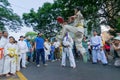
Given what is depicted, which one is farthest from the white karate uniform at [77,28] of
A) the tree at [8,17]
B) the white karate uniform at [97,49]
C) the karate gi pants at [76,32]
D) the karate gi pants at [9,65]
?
the tree at [8,17]

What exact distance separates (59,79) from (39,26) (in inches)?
2130

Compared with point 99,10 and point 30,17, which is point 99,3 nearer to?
point 99,10

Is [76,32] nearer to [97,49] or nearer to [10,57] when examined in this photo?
[10,57]

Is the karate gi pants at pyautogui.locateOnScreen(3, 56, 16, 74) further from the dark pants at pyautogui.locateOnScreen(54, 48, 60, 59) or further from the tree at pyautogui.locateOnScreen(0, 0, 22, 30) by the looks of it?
the tree at pyautogui.locateOnScreen(0, 0, 22, 30)

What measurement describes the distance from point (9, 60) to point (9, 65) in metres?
0.21

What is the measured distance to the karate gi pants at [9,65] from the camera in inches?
598

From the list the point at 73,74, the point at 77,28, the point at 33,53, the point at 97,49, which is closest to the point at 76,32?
the point at 77,28

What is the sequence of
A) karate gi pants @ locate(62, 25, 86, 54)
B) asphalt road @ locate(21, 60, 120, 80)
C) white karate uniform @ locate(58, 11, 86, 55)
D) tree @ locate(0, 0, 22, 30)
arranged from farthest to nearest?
tree @ locate(0, 0, 22, 30) → asphalt road @ locate(21, 60, 120, 80) → white karate uniform @ locate(58, 11, 86, 55) → karate gi pants @ locate(62, 25, 86, 54)

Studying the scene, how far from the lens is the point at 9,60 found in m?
15.4

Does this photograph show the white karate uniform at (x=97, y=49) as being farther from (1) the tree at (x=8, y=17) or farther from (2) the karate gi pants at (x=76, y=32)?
A: (1) the tree at (x=8, y=17)

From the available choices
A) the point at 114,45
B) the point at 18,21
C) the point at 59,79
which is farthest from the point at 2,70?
the point at 18,21

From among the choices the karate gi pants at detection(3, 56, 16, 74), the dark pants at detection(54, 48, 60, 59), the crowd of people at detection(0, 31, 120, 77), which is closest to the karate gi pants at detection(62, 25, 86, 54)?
the crowd of people at detection(0, 31, 120, 77)

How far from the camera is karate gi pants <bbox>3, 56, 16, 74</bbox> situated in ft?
49.9

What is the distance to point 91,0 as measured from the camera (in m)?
37.3
